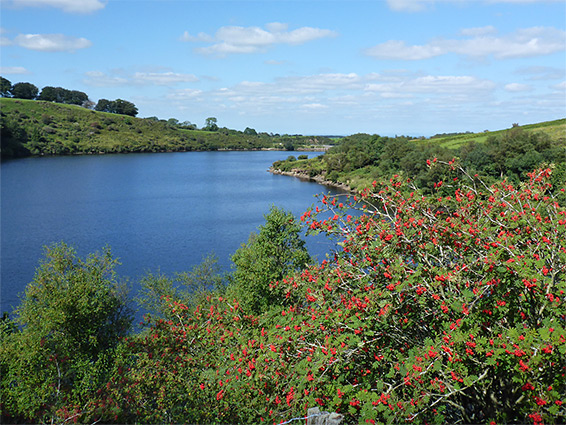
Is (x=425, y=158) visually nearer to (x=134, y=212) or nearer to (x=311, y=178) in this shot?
(x=311, y=178)

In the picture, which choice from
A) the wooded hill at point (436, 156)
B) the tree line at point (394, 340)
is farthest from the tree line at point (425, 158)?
the tree line at point (394, 340)

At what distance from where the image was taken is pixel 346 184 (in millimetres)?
98500

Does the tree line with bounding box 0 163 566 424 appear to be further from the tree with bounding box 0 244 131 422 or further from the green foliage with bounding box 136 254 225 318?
the green foliage with bounding box 136 254 225 318

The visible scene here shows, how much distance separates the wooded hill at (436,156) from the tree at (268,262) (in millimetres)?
8205

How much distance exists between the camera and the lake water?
1665 inches

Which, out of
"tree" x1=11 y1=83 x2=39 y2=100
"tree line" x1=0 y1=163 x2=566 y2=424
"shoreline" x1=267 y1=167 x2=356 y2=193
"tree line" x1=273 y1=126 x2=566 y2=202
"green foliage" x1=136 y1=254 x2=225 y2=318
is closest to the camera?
"tree line" x1=0 y1=163 x2=566 y2=424

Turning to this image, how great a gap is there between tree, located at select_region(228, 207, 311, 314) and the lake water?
2035mm

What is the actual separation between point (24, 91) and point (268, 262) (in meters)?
203

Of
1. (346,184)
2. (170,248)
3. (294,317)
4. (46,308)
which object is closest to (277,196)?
(346,184)

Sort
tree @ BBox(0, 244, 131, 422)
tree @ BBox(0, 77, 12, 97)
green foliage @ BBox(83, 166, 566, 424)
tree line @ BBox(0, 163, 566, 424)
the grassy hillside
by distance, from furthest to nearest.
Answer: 1. tree @ BBox(0, 77, 12, 97)
2. the grassy hillside
3. tree @ BBox(0, 244, 131, 422)
4. tree line @ BBox(0, 163, 566, 424)
5. green foliage @ BBox(83, 166, 566, 424)

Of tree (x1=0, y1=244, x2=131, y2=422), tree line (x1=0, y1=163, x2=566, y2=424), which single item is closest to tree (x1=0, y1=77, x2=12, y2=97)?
tree (x1=0, y1=244, x2=131, y2=422)

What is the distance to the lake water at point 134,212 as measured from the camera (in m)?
42.3

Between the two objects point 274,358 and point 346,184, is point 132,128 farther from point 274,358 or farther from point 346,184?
point 274,358

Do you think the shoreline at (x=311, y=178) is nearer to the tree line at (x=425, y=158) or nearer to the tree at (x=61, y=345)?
Answer: the tree line at (x=425, y=158)
